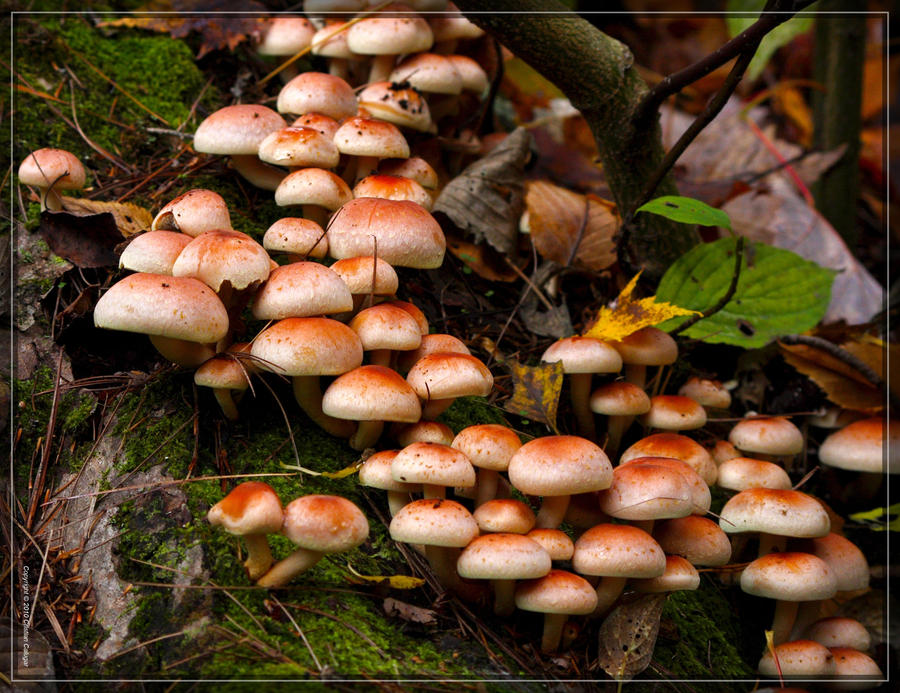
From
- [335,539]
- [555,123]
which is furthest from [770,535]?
[555,123]

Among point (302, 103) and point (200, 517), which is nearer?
point (200, 517)

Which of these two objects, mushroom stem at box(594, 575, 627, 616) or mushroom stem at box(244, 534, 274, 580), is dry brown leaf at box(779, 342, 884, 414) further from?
mushroom stem at box(244, 534, 274, 580)

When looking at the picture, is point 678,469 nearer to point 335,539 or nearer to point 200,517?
point 335,539

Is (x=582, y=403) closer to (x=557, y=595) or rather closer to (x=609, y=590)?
(x=609, y=590)

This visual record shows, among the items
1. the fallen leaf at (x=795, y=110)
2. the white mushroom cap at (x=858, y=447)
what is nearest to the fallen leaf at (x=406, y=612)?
the white mushroom cap at (x=858, y=447)

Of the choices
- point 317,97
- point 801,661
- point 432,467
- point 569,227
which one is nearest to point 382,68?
point 317,97

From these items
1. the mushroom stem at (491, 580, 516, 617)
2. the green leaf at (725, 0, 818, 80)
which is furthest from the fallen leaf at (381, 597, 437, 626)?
the green leaf at (725, 0, 818, 80)

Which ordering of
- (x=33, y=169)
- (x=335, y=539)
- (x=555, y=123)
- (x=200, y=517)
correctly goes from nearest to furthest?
(x=335, y=539) < (x=200, y=517) < (x=33, y=169) < (x=555, y=123)
